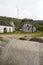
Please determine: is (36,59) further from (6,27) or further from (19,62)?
(6,27)

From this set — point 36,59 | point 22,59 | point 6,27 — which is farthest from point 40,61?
point 6,27

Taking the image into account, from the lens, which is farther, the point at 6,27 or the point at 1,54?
the point at 6,27

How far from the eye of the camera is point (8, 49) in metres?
8.70

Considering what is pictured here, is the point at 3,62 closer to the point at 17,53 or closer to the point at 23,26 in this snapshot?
the point at 17,53

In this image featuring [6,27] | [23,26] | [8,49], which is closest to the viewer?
[8,49]

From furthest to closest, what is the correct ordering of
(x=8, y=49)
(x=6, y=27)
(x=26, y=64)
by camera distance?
1. (x=6, y=27)
2. (x=8, y=49)
3. (x=26, y=64)

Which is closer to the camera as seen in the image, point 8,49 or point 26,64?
point 26,64

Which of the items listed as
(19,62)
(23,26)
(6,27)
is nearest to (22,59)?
(19,62)

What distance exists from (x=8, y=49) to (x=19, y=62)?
91 centimetres

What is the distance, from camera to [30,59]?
27.0ft

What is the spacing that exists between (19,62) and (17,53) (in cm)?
43

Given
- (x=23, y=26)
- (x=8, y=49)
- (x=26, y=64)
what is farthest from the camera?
(x=23, y=26)

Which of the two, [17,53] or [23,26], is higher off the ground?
[17,53]

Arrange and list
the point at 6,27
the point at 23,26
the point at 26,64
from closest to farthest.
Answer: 1. the point at 26,64
2. the point at 6,27
3. the point at 23,26
